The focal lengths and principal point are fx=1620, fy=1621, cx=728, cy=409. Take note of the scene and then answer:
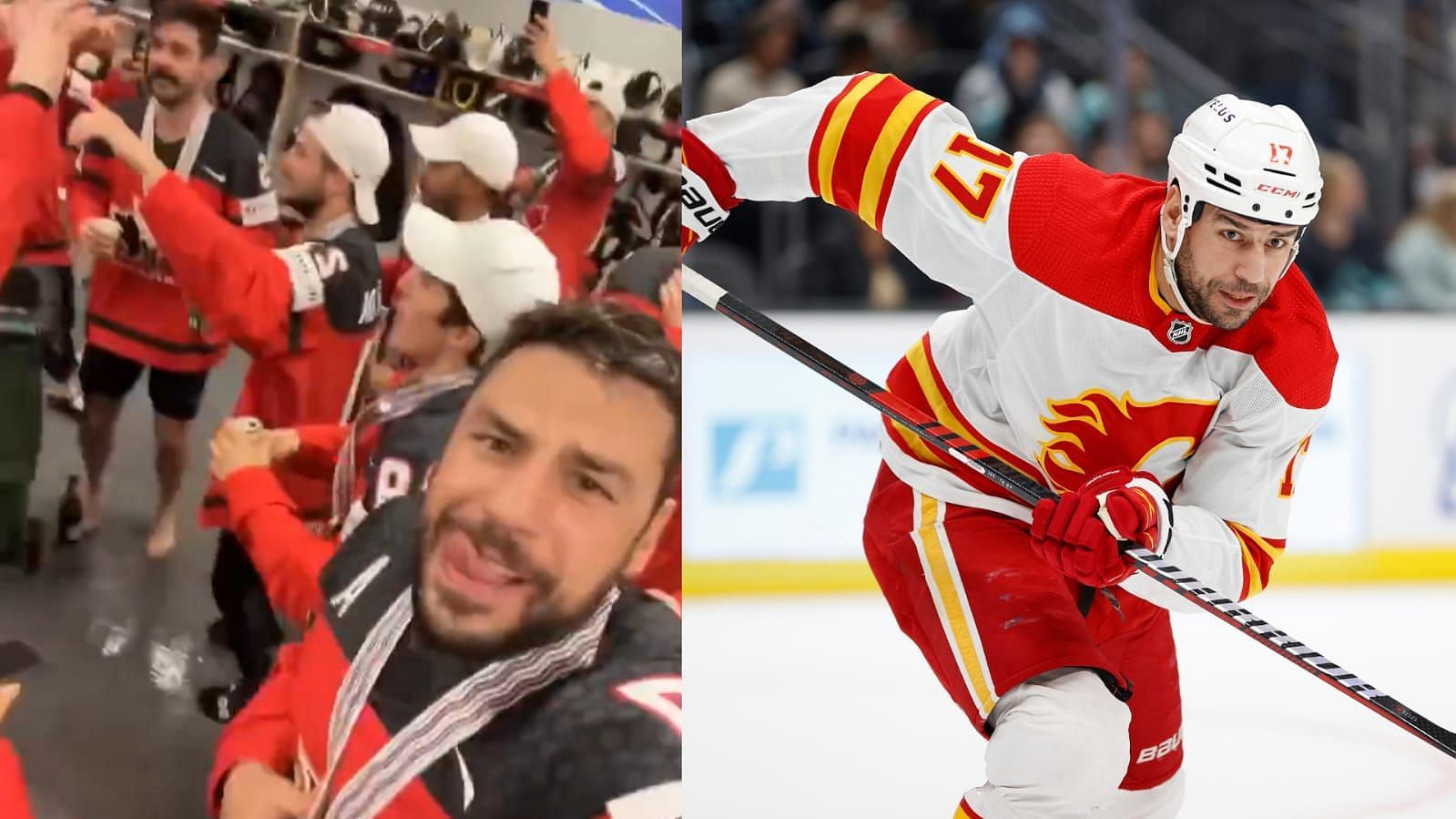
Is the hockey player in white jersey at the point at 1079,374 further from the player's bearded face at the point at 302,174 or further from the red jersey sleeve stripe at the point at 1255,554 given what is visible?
the player's bearded face at the point at 302,174

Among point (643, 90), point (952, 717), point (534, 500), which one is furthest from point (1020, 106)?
point (534, 500)

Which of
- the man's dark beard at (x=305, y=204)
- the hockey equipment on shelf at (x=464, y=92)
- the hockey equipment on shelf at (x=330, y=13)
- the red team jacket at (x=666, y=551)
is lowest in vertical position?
the red team jacket at (x=666, y=551)

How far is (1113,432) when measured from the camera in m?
2.12

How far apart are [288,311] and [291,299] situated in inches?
0.5

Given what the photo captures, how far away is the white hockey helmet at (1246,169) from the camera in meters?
1.89

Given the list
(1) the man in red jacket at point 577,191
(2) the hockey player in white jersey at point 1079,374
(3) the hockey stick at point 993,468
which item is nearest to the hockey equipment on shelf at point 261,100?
(1) the man in red jacket at point 577,191

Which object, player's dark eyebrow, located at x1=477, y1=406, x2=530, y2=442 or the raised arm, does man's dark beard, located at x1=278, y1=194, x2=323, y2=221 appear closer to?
player's dark eyebrow, located at x1=477, y1=406, x2=530, y2=442

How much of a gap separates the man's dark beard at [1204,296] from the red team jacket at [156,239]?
1.08 meters

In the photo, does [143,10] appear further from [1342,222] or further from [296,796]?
[1342,222]

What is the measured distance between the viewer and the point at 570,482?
1.52 meters

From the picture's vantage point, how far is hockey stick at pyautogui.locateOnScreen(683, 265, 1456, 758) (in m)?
2.08

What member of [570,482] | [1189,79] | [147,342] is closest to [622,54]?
[570,482]

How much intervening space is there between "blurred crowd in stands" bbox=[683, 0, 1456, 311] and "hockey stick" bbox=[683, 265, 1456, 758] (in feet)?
7.81

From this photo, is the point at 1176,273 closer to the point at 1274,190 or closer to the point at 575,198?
the point at 1274,190
